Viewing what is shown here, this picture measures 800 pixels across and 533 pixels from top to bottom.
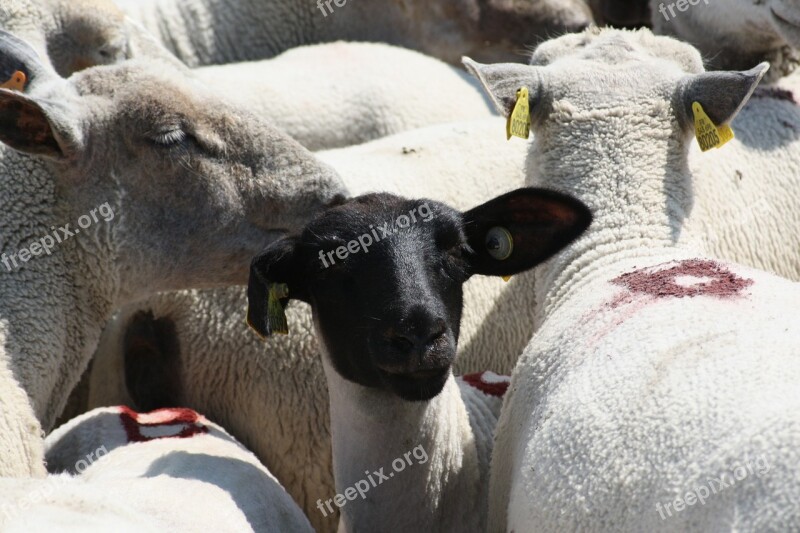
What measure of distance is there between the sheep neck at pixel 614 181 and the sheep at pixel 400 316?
304mm

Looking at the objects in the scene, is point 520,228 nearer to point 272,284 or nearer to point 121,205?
point 272,284

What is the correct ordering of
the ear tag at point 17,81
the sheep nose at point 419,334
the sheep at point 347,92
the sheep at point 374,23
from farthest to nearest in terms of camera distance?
1. the sheep at point 374,23
2. the sheep at point 347,92
3. the ear tag at point 17,81
4. the sheep nose at point 419,334

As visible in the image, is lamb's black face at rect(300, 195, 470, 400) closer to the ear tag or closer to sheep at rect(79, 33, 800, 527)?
sheep at rect(79, 33, 800, 527)

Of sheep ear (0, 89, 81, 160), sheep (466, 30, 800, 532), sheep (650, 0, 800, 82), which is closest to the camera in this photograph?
sheep (466, 30, 800, 532)

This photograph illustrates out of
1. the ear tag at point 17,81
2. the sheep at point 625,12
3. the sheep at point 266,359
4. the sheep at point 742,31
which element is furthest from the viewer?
the sheep at point 625,12

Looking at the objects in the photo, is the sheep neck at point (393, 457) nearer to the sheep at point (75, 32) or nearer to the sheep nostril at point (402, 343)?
the sheep nostril at point (402, 343)

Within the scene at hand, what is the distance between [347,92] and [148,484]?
3269 mm

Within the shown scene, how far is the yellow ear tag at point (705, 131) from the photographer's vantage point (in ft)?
12.9

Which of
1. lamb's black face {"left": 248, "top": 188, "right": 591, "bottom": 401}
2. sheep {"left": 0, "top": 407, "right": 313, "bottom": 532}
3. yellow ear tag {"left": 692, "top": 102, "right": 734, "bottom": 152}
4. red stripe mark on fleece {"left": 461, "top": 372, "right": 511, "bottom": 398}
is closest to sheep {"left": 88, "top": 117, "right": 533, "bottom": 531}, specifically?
sheep {"left": 0, "top": 407, "right": 313, "bottom": 532}

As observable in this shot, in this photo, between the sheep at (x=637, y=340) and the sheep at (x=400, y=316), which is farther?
the sheep at (x=400, y=316)

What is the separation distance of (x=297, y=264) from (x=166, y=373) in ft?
4.56

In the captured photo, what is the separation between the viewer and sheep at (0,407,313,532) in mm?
2672

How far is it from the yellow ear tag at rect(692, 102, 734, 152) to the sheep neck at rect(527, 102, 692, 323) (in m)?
0.10

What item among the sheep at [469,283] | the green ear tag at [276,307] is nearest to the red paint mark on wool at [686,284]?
the sheep at [469,283]
